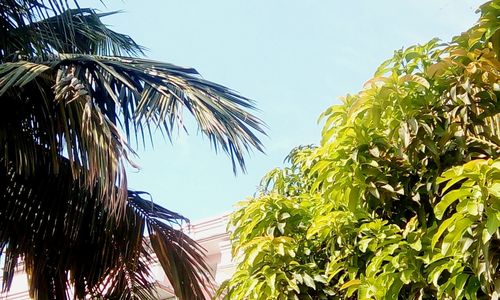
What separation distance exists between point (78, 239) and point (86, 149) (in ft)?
3.94

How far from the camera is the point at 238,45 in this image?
611cm

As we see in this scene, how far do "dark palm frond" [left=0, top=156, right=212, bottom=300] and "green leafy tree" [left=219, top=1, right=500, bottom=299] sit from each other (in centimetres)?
103

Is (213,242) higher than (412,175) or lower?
higher

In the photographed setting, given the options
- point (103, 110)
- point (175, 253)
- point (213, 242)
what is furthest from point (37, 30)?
point (213, 242)

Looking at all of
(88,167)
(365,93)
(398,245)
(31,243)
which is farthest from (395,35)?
(31,243)

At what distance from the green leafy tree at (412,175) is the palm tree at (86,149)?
2.56ft

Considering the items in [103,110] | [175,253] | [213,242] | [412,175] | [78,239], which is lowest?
[412,175]

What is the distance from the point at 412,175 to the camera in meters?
3.74

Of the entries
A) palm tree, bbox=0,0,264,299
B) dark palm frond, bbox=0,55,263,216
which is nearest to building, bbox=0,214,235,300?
palm tree, bbox=0,0,264,299

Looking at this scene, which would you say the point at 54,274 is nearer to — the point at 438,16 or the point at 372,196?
the point at 372,196

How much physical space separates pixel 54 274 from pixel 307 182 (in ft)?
7.17

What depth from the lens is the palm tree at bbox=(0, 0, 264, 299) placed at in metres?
4.23

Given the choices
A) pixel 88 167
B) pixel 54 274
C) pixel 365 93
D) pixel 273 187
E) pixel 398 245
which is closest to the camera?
pixel 398 245

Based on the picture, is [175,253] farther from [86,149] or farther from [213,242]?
[213,242]
